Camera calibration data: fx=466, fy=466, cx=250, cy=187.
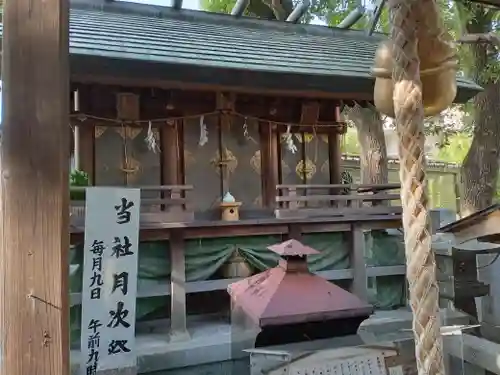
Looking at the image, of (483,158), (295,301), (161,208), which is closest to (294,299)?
(295,301)

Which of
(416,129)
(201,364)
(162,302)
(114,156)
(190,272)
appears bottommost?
(201,364)

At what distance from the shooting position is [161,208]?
646cm

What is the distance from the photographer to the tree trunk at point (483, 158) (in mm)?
9367

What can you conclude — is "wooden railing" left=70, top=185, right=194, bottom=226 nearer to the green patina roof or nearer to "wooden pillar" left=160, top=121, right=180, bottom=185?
"wooden pillar" left=160, top=121, right=180, bottom=185

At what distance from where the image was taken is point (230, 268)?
6.68 meters

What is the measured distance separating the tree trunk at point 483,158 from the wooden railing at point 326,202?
3012mm

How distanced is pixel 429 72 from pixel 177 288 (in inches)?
203

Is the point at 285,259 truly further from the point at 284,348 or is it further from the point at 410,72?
the point at 410,72

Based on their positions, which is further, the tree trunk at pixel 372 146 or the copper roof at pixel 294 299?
the tree trunk at pixel 372 146

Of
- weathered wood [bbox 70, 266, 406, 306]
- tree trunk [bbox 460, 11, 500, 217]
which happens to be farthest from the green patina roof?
weathered wood [bbox 70, 266, 406, 306]

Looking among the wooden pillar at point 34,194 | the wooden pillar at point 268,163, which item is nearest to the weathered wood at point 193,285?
the wooden pillar at point 268,163

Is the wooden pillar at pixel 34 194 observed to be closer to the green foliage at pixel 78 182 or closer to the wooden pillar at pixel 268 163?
the green foliage at pixel 78 182

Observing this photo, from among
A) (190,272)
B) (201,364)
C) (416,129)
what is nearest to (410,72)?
(416,129)

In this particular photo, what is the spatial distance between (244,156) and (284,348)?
16.8 ft
